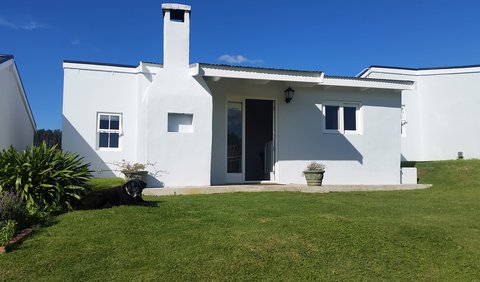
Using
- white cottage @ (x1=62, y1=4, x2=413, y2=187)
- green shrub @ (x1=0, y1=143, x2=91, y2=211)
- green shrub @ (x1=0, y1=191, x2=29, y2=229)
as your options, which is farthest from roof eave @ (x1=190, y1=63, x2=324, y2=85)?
green shrub @ (x1=0, y1=191, x2=29, y2=229)

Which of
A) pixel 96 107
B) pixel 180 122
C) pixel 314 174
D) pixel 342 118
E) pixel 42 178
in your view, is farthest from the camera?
pixel 342 118

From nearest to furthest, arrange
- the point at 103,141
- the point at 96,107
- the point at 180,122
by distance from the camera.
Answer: the point at 180,122
the point at 96,107
the point at 103,141

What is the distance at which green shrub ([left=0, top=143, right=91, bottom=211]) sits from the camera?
742 cm

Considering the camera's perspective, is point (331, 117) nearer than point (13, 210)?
No

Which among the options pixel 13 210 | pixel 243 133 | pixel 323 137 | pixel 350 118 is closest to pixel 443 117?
pixel 350 118

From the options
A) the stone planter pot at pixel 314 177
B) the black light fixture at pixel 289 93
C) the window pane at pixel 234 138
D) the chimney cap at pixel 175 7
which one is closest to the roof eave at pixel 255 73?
the black light fixture at pixel 289 93

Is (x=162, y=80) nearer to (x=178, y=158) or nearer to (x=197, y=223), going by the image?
(x=178, y=158)

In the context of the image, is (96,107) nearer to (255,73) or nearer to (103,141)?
(103,141)

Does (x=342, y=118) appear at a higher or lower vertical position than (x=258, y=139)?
higher

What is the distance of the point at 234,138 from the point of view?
13.3 metres

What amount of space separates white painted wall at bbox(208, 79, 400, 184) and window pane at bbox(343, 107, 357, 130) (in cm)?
29

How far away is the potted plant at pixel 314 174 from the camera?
12.4 meters

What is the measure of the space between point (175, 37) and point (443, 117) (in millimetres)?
13299

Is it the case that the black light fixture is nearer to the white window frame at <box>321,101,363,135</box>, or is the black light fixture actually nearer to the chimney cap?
the white window frame at <box>321,101,363,135</box>
